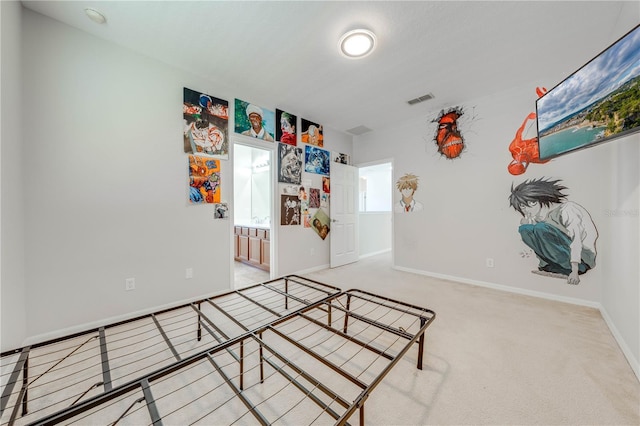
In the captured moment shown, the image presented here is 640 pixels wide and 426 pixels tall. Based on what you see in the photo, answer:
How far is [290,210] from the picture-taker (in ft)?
12.7

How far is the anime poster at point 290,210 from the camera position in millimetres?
3770

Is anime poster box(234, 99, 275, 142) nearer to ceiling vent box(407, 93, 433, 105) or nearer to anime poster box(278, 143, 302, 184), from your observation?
anime poster box(278, 143, 302, 184)

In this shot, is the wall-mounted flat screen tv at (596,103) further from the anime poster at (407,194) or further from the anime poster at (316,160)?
the anime poster at (316,160)

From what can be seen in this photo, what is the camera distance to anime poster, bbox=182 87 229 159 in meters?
2.74

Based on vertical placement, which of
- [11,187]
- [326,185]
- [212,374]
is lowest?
[212,374]

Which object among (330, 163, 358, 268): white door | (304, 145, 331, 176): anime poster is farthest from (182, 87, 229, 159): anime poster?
(330, 163, 358, 268): white door

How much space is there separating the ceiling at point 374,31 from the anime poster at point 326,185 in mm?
1549

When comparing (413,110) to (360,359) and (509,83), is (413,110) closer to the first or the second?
(509,83)

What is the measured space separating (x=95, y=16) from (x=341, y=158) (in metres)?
3.62

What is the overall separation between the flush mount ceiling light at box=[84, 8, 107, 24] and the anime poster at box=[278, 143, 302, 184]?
2.15 metres

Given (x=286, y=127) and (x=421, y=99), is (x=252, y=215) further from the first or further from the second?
(x=421, y=99)

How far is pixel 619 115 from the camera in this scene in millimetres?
1563

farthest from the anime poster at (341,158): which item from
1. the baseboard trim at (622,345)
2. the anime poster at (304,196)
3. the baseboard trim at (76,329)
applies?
the baseboard trim at (622,345)

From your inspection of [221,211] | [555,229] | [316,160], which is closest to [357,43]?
[316,160]
